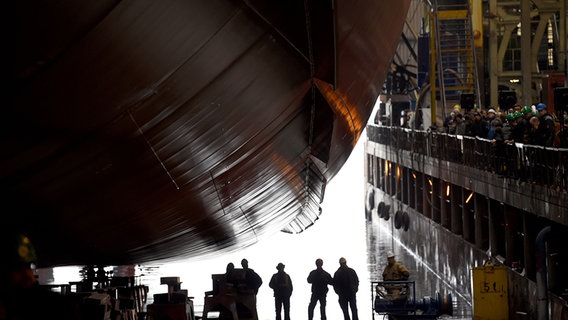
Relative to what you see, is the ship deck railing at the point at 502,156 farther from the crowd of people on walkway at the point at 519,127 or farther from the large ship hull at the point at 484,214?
the crowd of people on walkway at the point at 519,127

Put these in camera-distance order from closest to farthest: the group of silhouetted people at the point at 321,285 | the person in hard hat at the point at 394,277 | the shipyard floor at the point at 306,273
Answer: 1. the group of silhouetted people at the point at 321,285
2. the person in hard hat at the point at 394,277
3. the shipyard floor at the point at 306,273

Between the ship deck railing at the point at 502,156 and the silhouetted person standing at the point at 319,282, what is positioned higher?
the ship deck railing at the point at 502,156

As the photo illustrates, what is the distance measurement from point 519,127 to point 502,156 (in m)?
2.00

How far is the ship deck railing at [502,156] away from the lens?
874 inches

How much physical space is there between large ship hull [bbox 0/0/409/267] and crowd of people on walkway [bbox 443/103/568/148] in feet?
18.9

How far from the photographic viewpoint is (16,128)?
40.5 ft

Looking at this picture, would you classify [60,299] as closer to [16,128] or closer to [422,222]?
[16,128]

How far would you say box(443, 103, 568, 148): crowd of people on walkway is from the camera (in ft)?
76.6

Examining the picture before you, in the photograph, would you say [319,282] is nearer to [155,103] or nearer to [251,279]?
[251,279]

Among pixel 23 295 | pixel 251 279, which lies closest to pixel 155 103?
pixel 23 295

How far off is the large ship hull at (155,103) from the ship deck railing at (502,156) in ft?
16.3

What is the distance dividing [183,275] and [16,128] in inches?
1200

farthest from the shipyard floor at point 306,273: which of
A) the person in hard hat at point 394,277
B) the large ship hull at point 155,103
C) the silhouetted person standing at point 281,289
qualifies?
the large ship hull at point 155,103

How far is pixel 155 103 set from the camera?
1309 centimetres
